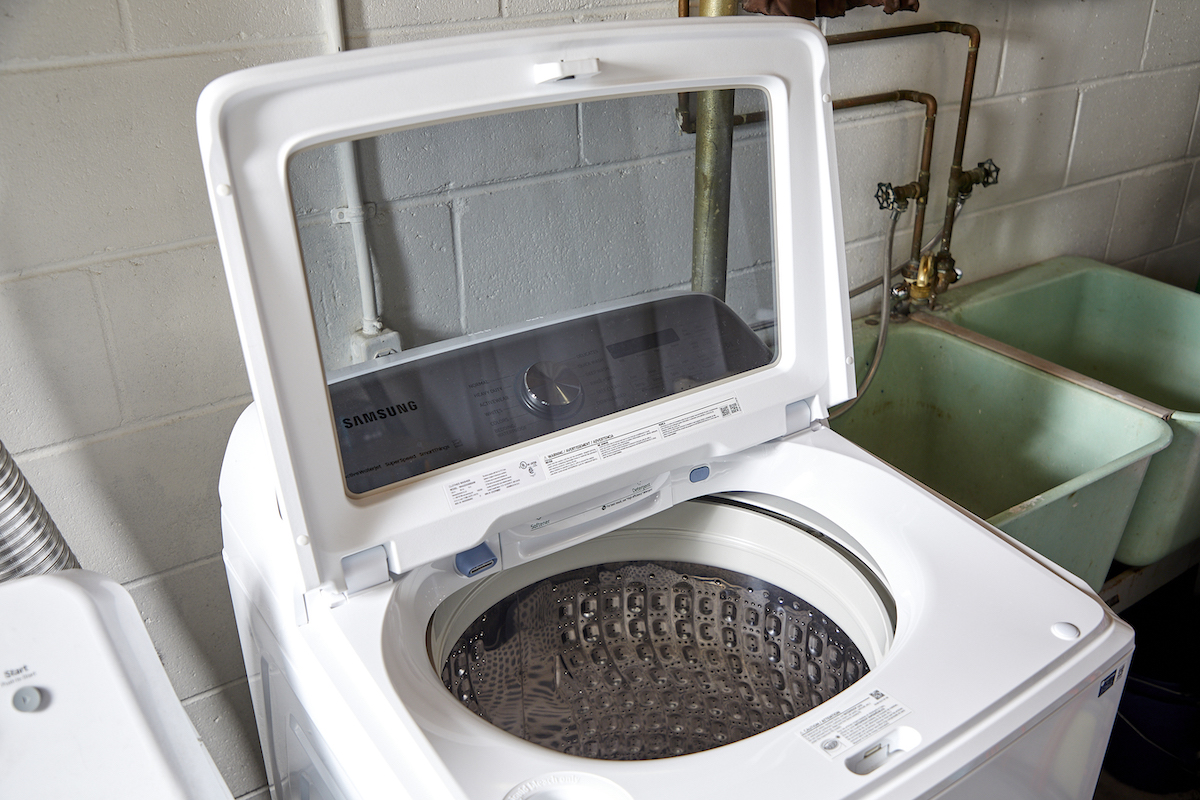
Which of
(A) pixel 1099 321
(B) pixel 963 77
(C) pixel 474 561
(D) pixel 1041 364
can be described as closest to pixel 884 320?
(D) pixel 1041 364

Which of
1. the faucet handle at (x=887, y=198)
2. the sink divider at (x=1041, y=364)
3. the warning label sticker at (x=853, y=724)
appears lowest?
the sink divider at (x=1041, y=364)

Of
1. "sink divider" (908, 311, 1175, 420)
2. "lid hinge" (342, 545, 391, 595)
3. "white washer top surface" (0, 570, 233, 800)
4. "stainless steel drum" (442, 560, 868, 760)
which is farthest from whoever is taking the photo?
"sink divider" (908, 311, 1175, 420)

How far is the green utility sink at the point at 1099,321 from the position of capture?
68.3 inches

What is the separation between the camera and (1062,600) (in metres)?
0.75

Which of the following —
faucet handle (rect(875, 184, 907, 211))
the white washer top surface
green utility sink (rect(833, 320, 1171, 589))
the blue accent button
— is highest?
faucet handle (rect(875, 184, 907, 211))

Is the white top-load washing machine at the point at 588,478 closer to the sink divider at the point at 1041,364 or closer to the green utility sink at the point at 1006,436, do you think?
the green utility sink at the point at 1006,436

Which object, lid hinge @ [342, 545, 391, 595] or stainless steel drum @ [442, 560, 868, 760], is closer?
lid hinge @ [342, 545, 391, 595]

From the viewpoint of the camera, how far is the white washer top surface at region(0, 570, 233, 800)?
0.61 metres

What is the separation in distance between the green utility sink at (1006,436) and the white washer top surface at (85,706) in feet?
3.18

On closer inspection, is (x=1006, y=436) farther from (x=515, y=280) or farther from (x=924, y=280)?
(x=515, y=280)

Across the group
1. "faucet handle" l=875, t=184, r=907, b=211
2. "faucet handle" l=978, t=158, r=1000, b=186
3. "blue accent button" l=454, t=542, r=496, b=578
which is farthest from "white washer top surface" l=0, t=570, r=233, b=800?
"faucet handle" l=978, t=158, r=1000, b=186

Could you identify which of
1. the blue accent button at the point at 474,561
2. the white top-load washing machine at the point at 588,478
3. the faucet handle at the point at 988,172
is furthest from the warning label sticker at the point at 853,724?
the faucet handle at the point at 988,172

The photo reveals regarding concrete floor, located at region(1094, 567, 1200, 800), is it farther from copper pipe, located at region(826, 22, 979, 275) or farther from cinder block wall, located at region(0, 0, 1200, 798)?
cinder block wall, located at region(0, 0, 1200, 798)

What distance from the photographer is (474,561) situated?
0.83 metres
